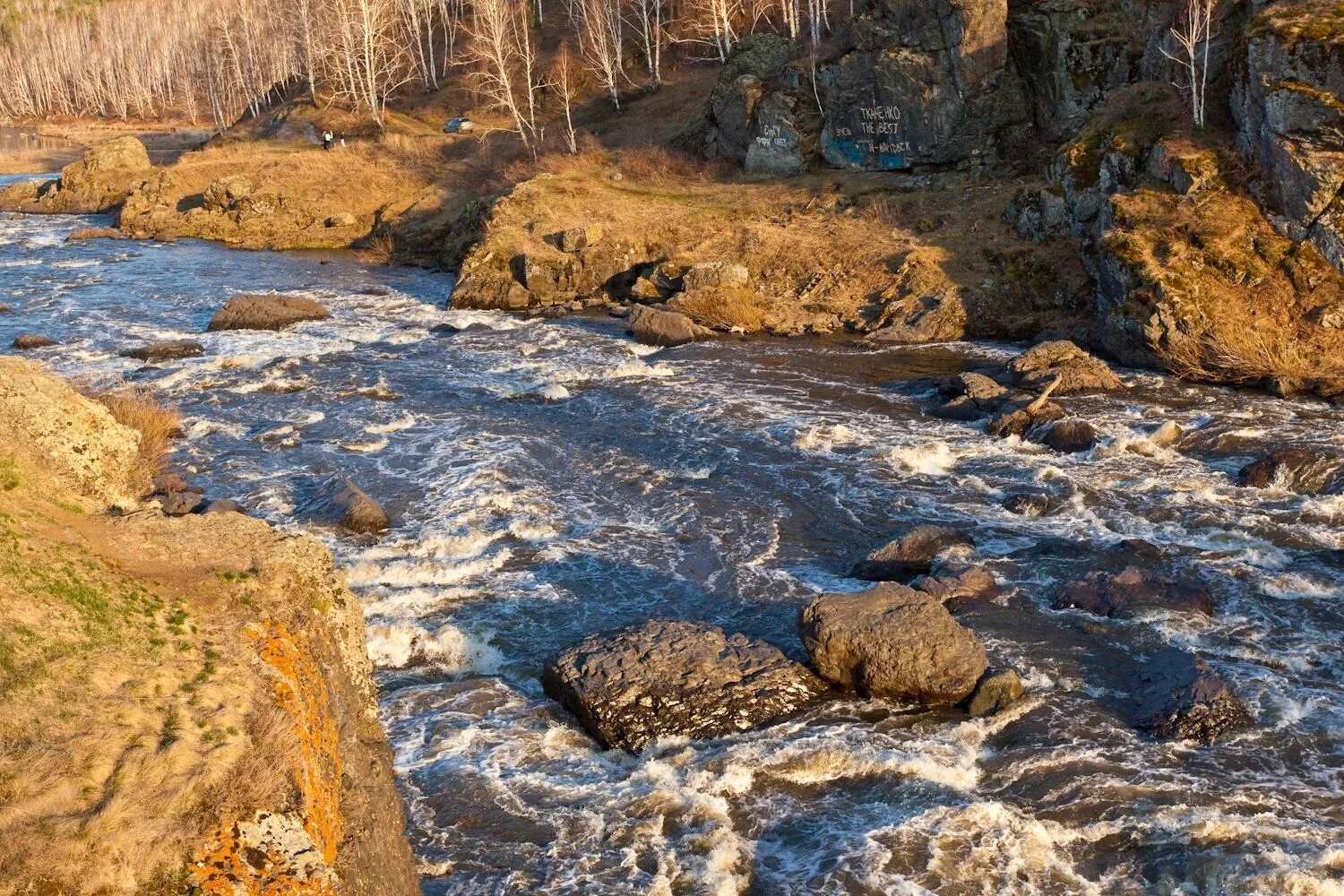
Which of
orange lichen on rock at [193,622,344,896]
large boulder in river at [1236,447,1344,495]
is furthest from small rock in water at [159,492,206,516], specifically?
large boulder in river at [1236,447,1344,495]

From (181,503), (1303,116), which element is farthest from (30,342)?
(1303,116)

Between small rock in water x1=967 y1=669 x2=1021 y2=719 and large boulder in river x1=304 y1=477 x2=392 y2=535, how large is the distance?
1019 centimetres

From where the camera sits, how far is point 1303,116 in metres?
26.7

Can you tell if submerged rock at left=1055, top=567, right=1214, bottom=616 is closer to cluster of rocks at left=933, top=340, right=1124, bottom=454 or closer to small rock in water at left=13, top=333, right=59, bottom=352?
cluster of rocks at left=933, top=340, right=1124, bottom=454

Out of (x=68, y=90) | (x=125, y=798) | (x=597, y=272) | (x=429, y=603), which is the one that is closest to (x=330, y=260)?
(x=597, y=272)

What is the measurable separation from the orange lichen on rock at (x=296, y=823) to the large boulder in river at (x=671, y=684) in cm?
417

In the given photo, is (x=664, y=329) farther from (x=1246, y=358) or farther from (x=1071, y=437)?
(x=1246, y=358)

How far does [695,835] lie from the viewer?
435 inches

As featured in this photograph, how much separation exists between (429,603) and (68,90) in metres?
149

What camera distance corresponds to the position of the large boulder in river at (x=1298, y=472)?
19203 millimetres

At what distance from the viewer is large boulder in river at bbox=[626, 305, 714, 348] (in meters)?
31.3

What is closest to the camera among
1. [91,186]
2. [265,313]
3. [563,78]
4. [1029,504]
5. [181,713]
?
[181,713]

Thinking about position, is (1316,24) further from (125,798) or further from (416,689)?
(125,798)

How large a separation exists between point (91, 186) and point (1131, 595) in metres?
61.9
